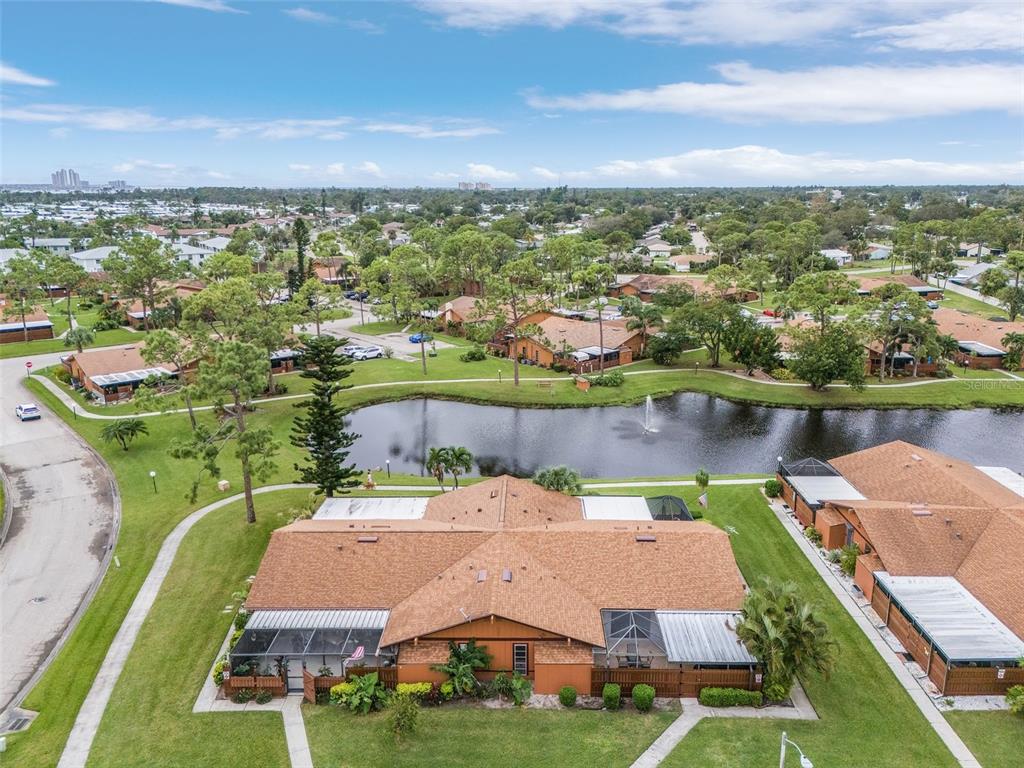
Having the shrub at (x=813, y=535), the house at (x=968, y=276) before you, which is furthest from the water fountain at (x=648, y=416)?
the house at (x=968, y=276)

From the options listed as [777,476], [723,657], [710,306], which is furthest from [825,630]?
[710,306]

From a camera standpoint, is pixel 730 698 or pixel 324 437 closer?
pixel 730 698

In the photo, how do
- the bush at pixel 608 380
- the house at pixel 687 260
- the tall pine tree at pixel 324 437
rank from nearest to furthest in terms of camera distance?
the tall pine tree at pixel 324 437 → the bush at pixel 608 380 → the house at pixel 687 260

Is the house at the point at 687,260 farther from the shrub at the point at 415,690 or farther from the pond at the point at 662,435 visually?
the shrub at the point at 415,690

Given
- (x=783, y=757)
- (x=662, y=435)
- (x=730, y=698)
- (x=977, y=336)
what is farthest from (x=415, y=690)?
(x=977, y=336)

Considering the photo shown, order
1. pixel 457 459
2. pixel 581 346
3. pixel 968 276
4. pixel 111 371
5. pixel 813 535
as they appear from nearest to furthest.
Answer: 1. pixel 813 535
2. pixel 457 459
3. pixel 111 371
4. pixel 581 346
5. pixel 968 276

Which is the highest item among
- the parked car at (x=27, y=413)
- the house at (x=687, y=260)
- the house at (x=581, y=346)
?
the house at (x=687, y=260)

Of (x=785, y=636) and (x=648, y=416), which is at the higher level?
(x=785, y=636)

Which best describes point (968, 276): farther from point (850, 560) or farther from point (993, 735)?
point (993, 735)
